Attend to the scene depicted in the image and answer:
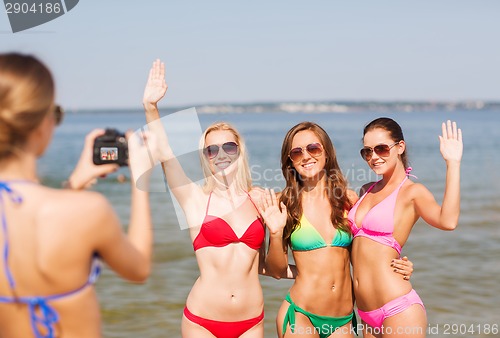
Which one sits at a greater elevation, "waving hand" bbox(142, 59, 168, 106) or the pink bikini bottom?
"waving hand" bbox(142, 59, 168, 106)

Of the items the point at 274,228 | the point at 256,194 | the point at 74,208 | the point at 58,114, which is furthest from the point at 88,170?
the point at 256,194

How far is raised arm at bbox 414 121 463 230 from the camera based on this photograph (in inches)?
170

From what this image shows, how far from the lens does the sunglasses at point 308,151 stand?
16.1 ft

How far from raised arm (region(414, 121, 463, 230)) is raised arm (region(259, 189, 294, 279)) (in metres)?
1.10

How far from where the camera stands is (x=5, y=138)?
226 centimetres

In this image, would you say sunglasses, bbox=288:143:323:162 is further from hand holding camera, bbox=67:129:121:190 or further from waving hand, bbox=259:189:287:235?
hand holding camera, bbox=67:129:121:190

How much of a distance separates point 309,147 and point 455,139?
46.3 inches

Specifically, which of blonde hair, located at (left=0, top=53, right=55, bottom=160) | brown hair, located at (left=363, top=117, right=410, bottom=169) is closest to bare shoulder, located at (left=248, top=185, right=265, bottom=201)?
brown hair, located at (left=363, top=117, right=410, bottom=169)

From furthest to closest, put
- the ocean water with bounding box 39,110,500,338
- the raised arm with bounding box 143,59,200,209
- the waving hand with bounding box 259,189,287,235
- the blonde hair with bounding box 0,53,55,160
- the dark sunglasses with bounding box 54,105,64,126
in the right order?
the ocean water with bounding box 39,110,500,338 → the waving hand with bounding box 259,189,287,235 → the raised arm with bounding box 143,59,200,209 → the dark sunglasses with bounding box 54,105,64,126 → the blonde hair with bounding box 0,53,55,160

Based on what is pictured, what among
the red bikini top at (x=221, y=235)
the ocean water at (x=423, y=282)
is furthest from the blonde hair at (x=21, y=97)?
the red bikini top at (x=221, y=235)

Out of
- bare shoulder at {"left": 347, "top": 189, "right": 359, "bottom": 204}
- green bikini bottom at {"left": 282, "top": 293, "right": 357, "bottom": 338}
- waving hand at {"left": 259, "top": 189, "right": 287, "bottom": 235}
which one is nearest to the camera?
waving hand at {"left": 259, "top": 189, "right": 287, "bottom": 235}

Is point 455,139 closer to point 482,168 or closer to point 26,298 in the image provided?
point 26,298

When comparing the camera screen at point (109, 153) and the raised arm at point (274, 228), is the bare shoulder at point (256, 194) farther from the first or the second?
the camera screen at point (109, 153)

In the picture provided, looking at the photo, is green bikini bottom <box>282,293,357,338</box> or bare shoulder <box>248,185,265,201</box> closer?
green bikini bottom <box>282,293,357,338</box>
